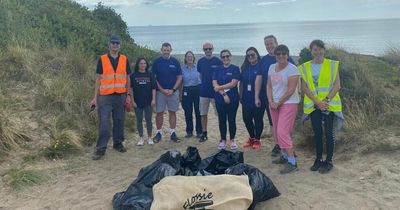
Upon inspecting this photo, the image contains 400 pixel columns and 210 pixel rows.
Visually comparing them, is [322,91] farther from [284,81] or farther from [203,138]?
[203,138]

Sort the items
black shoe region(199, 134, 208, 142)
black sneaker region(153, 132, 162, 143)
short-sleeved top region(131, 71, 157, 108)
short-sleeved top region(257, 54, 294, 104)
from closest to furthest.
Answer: short-sleeved top region(257, 54, 294, 104), short-sleeved top region(131, 71, 157, 108), black shoe region(199, 134, 208, 142), black sneaker region(153, 132, 162, 143)

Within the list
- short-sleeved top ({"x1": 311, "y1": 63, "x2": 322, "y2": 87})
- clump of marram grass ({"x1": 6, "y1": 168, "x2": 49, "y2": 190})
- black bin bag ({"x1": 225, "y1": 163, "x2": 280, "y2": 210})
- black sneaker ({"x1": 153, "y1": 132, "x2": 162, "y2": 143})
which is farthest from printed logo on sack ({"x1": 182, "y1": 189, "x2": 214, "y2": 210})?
black sneaker ({"x1": 153, "y1": 132, "x2": 162, "y2": 143})

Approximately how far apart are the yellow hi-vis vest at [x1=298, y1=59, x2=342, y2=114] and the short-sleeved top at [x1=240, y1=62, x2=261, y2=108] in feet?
3.51

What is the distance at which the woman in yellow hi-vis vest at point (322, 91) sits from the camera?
548 cm

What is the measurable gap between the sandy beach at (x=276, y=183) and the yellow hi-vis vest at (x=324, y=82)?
2.93 feet

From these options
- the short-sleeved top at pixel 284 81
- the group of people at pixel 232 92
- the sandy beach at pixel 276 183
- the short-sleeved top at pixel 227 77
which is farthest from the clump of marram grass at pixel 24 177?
the short-sleeved top at pixel 284 81

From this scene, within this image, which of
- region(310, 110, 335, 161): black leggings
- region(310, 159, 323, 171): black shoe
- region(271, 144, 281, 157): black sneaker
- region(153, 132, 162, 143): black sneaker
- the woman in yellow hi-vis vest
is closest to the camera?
the woman in yellow hi-vis vest

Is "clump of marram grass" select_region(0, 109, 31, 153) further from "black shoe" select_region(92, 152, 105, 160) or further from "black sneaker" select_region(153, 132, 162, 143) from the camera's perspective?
"black sneaker" select_region(153, 132, 162, 143)

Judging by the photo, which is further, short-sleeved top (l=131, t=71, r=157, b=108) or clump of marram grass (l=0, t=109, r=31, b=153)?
short-sleeved top (l=131, t=71, r=157, b=108)

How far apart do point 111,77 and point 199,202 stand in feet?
11.2

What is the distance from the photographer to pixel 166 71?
24.4ft

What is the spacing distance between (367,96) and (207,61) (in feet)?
10.8

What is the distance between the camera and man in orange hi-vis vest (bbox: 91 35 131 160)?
6.72m

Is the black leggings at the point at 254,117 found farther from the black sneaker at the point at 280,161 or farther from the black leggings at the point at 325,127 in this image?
the black leggings at the point at 325,127
